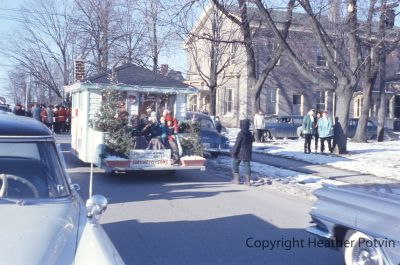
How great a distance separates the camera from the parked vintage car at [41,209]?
3.25m

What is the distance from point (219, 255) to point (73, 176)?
7.77 meters

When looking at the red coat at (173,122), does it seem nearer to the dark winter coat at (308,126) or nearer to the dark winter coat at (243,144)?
the dark winter coat at (243,144)

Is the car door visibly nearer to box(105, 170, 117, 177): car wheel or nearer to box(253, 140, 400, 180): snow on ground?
box(253, 140, 400, 180): snow on ground

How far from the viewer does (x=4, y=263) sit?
2.94 meters

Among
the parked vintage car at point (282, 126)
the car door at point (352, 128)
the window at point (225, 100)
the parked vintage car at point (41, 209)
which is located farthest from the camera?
the window at point (225, 100)

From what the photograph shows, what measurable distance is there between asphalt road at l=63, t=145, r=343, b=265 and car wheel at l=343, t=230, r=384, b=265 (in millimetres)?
908

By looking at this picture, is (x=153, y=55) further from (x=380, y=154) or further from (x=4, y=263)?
(x=4, y=263)

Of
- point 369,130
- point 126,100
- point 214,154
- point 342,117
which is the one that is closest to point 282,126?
point 369,130

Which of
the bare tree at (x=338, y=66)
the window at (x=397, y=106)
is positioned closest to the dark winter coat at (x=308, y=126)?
the bare tree at (x=338, y=66)

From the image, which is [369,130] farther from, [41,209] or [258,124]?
[41,209]

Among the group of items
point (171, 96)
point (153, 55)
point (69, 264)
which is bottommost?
point (69, 264)

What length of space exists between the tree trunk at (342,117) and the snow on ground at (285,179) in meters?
4.70

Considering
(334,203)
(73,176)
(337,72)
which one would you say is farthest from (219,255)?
(337,72)

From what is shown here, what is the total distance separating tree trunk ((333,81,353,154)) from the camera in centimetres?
2000
